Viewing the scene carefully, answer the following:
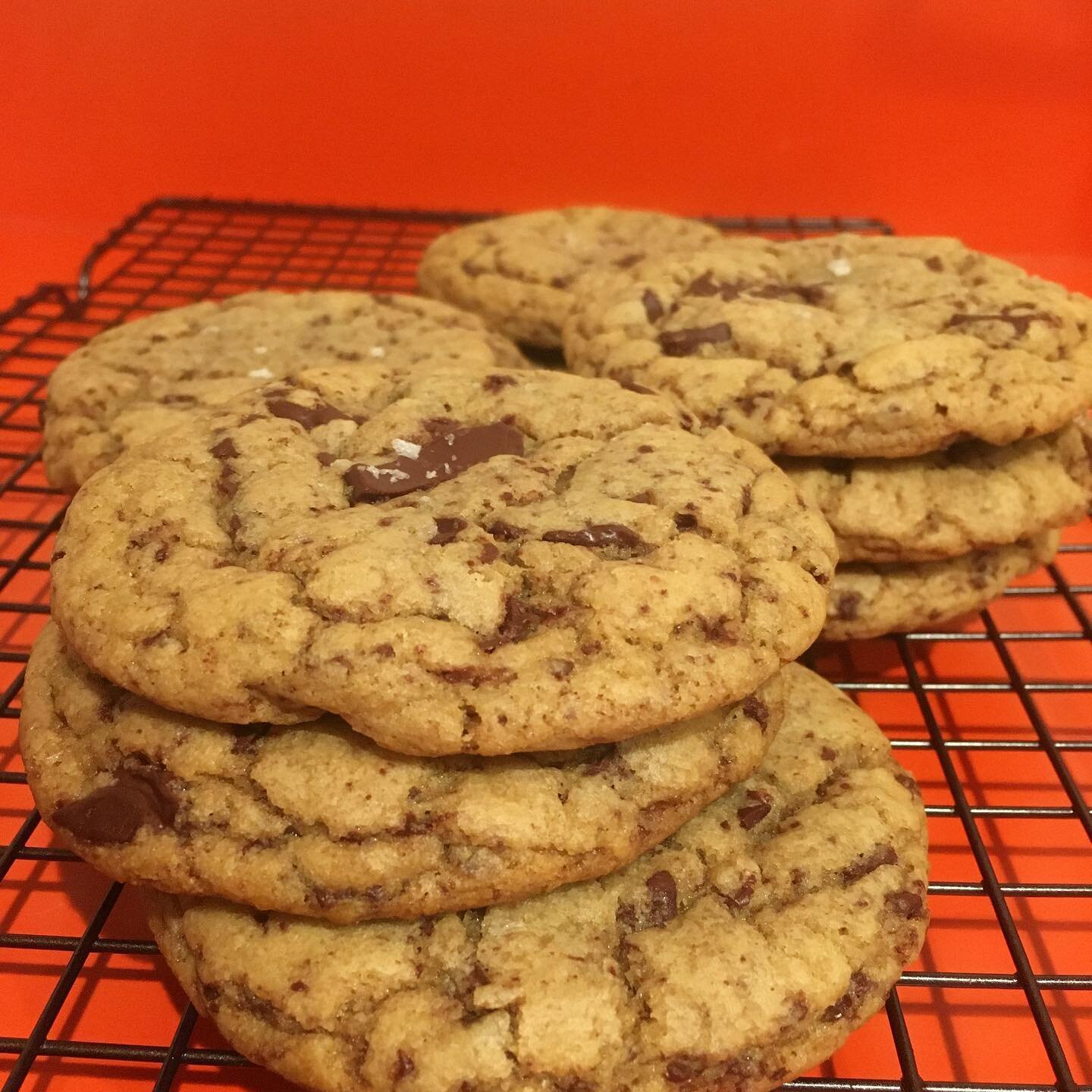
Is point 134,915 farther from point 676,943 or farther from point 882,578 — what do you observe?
point 882,578

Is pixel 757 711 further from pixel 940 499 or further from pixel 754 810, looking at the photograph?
pixel 940 499

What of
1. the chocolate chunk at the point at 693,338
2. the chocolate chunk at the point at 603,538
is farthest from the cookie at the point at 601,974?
the chocolate chunk at the point at 693,338

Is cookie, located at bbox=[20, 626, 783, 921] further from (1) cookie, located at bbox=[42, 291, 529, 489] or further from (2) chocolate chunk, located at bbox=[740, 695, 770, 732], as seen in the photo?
(1) cookie, located at bbox=[42, 291, 529, 489]

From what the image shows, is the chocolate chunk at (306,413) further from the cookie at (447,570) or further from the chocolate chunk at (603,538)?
the chocolate chunk at (603,538)

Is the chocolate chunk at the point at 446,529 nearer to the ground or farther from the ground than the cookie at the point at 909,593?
farther from the ground

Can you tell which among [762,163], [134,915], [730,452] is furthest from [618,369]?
[762,163]

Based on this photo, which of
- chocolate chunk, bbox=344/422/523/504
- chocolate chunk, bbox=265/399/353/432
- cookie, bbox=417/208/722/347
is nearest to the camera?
chocolate chunk, bbox=344/422/523/504

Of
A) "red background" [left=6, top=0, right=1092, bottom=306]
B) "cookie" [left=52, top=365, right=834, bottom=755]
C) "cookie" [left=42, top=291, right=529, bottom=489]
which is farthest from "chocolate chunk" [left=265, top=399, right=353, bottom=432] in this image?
"red background" [left=6, top=0, right=1092, bottom=306]

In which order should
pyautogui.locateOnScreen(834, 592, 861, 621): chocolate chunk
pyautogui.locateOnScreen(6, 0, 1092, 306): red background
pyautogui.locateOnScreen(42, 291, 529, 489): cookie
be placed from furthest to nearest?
pyautogui.locateOnScreen(6, 0, 1092, 306): red background, pyautogui.locateOnScreen(42, 291, 529, 489): cookie, pyautogui.locateOnScreen(834, 592, 861, 621): chocolate chunk
